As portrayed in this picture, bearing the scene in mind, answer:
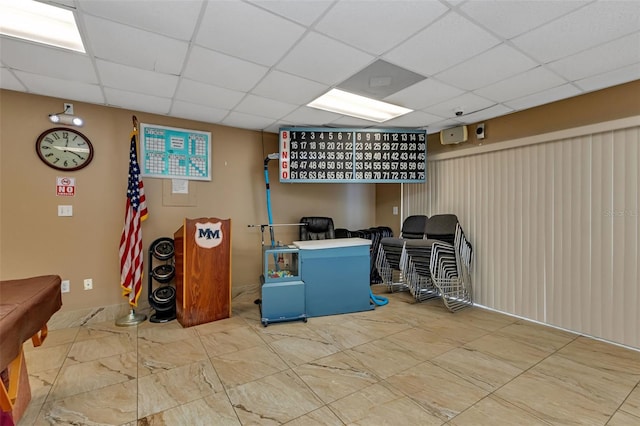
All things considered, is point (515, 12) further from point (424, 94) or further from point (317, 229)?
point (317, 229)

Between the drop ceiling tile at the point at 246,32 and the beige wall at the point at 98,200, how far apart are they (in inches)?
→ 83.0

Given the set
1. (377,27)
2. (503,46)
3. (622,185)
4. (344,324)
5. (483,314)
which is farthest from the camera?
(483,314)

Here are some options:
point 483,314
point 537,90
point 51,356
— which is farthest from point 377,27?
point 51,356

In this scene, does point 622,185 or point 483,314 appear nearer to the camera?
point 622,185

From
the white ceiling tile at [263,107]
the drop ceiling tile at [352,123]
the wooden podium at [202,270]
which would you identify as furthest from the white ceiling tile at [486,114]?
the wooden podium at [202,270]

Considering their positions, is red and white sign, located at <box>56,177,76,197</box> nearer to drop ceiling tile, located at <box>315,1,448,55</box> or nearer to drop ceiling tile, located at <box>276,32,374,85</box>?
drop ceiling tile, located at <box>276,32,374,85</box>

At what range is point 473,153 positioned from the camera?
404 centimetres

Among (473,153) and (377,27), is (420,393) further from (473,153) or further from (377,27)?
(473,153)

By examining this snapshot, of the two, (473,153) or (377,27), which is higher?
(377,27)

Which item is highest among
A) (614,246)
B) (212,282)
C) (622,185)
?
(622,185)

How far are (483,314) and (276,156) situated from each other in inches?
141

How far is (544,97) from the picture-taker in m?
3.12

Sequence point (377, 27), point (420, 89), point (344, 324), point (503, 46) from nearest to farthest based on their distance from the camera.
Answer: point (377, 27)
point (503, 46)
point (420, 89)
point (344, 324)

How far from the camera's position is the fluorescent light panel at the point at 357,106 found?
3.33m
